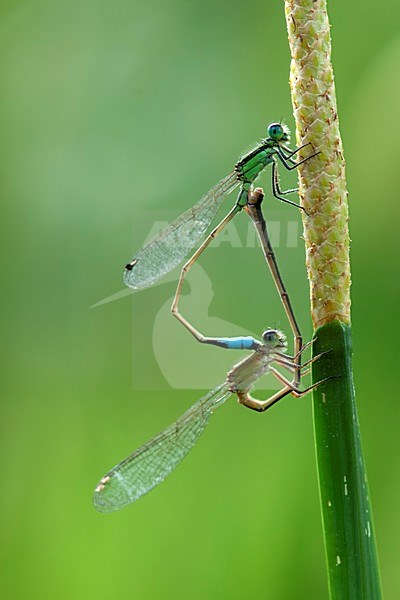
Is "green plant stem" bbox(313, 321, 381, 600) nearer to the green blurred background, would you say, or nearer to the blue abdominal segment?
the blue abdominal segment

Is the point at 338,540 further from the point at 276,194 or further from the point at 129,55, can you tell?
the point at 129,55

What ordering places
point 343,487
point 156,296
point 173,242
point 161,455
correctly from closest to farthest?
point 343,487 → point 161,455 → point 173,242 → point 156,296

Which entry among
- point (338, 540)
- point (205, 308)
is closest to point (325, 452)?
point (338, 540)

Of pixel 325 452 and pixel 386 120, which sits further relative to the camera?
pixel 386 120

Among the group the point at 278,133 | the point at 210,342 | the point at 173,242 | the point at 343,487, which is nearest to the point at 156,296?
the point at 173,242

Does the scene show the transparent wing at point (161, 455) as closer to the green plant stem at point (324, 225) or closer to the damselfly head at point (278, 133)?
the damselfly head at point (278, 133)

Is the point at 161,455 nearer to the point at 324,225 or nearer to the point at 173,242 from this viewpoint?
the point at 173,242
